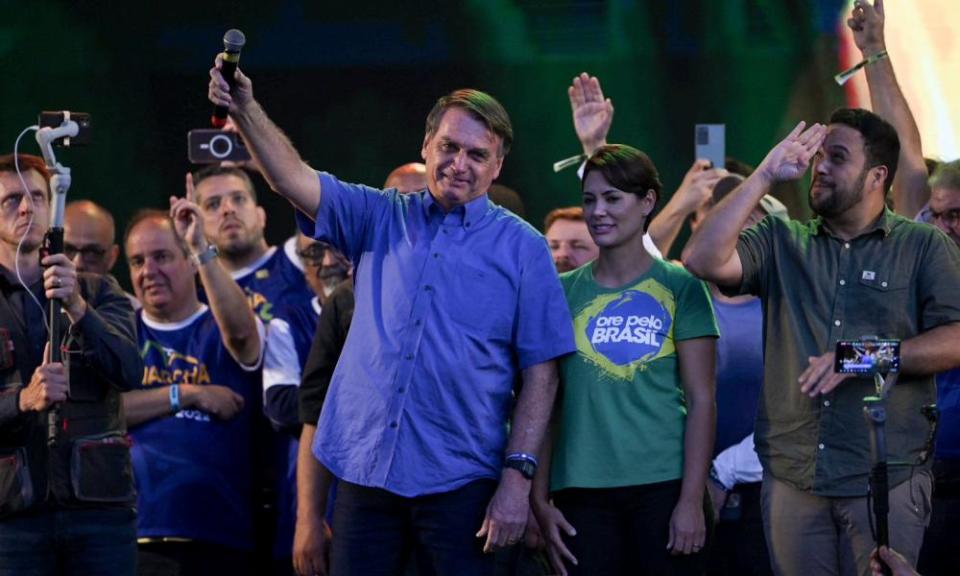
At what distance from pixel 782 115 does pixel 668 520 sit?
2.62 meters

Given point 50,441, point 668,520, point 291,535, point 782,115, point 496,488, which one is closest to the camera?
point 496,488

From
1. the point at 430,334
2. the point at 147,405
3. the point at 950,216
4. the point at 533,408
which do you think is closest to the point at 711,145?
the point at 950,216

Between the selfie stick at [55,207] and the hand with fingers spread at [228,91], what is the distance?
0.97 m

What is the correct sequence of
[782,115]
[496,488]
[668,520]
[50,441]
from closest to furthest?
[496,488], [668,520], [50,441], [782,115]

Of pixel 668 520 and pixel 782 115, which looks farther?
pixel 782 115

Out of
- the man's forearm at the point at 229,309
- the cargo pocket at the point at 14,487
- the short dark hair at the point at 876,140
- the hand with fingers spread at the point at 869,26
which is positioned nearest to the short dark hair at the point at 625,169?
the short dark hair at the point at 876,140

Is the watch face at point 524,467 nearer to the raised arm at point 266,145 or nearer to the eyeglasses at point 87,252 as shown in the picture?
the raised arm at point 266,145

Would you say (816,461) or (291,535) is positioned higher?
(816,461)

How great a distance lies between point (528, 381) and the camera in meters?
3.70

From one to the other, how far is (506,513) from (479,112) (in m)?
0.97

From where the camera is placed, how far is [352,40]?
621cm

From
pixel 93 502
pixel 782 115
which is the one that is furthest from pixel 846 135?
pixel 93 502

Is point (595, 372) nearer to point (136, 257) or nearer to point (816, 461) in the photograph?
point (816, 461)

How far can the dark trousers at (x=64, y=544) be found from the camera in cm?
421
